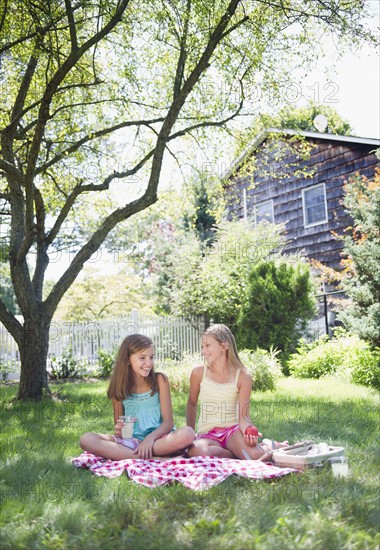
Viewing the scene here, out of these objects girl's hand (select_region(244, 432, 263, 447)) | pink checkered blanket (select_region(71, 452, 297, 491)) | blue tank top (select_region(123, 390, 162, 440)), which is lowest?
pink checkered blanket (select_region(71, 452, 297, 491))

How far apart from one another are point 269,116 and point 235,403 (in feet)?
24.3

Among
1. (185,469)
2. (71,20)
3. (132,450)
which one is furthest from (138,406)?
(71,20)

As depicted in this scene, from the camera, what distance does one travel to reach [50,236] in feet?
35.4

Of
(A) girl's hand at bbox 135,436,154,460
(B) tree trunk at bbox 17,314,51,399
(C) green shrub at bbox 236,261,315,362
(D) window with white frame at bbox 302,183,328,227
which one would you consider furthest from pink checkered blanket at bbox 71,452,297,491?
(D) window with white frame at bbox 302,183,328,227

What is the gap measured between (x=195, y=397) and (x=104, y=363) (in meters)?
10.5

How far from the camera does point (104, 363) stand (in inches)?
609

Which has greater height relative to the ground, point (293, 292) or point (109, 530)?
point (293, 292)

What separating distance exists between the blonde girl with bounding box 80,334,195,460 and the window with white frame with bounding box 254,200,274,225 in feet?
50.5

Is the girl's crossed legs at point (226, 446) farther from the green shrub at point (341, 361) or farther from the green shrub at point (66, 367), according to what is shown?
the green shrub at point (66, 367)

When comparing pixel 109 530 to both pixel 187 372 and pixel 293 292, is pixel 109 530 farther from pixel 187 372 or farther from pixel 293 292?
pixel 293 292

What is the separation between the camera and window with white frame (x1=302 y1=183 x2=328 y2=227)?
18391 millimetres

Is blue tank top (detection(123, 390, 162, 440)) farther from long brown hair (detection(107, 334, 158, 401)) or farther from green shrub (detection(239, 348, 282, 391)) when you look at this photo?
green shrub (detection(239, 348, 282, 391))

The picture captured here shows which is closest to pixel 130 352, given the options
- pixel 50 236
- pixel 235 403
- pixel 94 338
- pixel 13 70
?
pixel 235 403

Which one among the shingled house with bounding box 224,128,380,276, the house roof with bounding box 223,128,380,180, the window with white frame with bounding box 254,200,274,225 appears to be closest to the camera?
the house roof with bounding box 223,128,380,180
